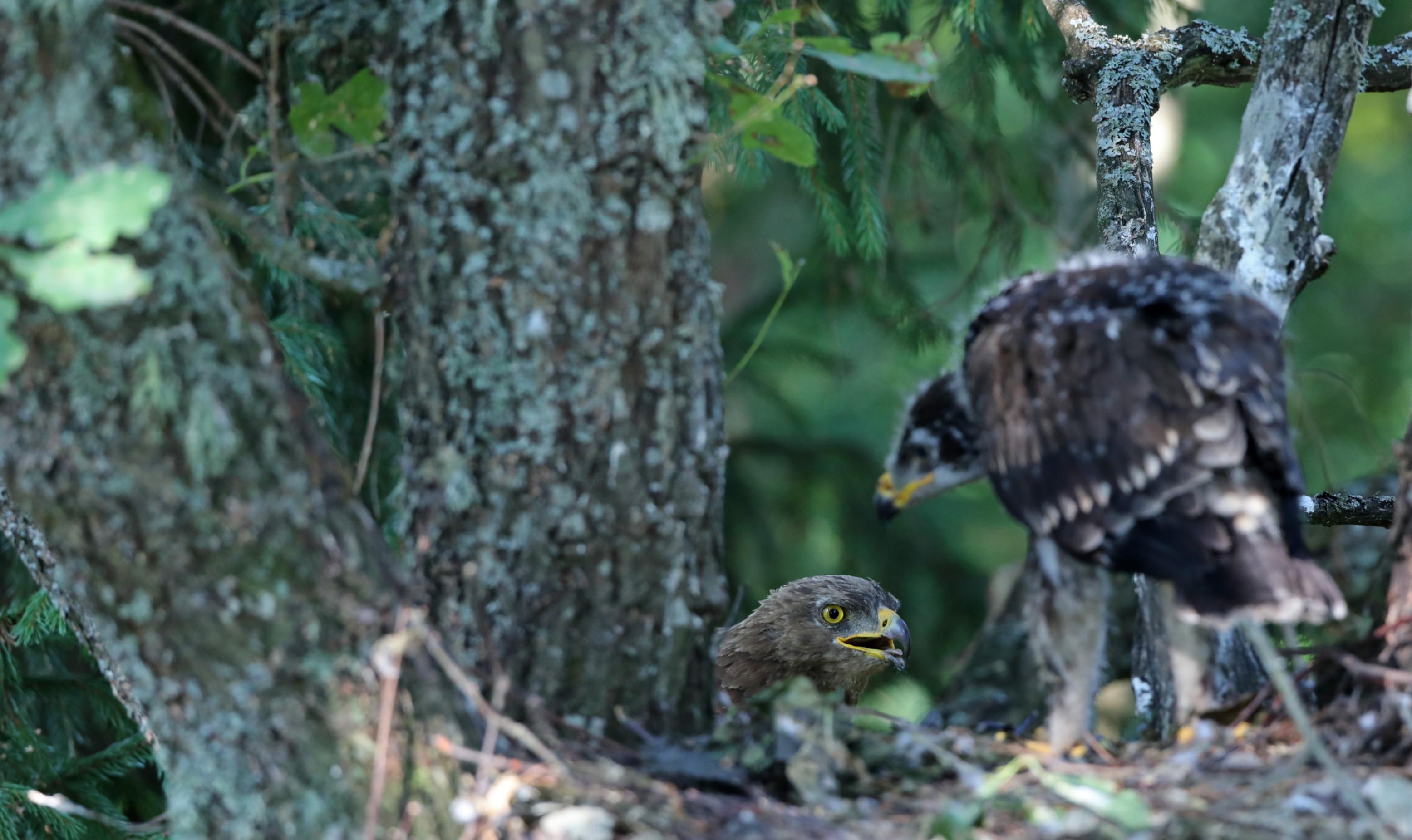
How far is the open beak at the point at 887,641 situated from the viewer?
15.9 feet

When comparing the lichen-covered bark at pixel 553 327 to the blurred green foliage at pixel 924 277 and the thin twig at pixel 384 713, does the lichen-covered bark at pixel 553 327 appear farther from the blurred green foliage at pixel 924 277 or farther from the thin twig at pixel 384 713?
the blurred green foliage at pixel 924 277

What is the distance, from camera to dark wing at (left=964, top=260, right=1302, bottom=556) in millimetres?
2633

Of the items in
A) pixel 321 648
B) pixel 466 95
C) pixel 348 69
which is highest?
pixel 348 69

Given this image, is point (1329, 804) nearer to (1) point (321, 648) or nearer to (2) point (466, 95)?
(1) point (321, 648)

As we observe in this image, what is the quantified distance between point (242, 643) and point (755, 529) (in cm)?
468

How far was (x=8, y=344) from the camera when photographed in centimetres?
198

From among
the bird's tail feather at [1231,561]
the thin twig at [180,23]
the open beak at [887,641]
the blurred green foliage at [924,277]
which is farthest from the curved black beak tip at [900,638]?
the thin twig at [180,23]

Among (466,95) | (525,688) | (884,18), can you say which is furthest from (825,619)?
(466,95)

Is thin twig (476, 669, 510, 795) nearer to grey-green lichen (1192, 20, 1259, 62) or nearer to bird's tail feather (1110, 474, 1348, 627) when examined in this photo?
bird's tail feather (1110, 474, 1348, 627)

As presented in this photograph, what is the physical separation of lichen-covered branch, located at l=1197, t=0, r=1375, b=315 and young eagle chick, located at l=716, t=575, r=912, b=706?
2054mm

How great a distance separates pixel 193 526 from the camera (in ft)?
7.25

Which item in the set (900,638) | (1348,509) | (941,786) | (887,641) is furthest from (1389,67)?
(941,786)

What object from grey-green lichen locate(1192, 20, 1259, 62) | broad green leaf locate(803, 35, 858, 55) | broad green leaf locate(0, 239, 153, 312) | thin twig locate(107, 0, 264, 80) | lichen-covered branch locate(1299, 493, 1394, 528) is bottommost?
lichen-covered branch locate(1299, 493, 1394, 528)

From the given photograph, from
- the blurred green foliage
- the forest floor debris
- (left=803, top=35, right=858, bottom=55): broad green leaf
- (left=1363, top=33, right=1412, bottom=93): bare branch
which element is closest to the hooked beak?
the blurred green foliage
